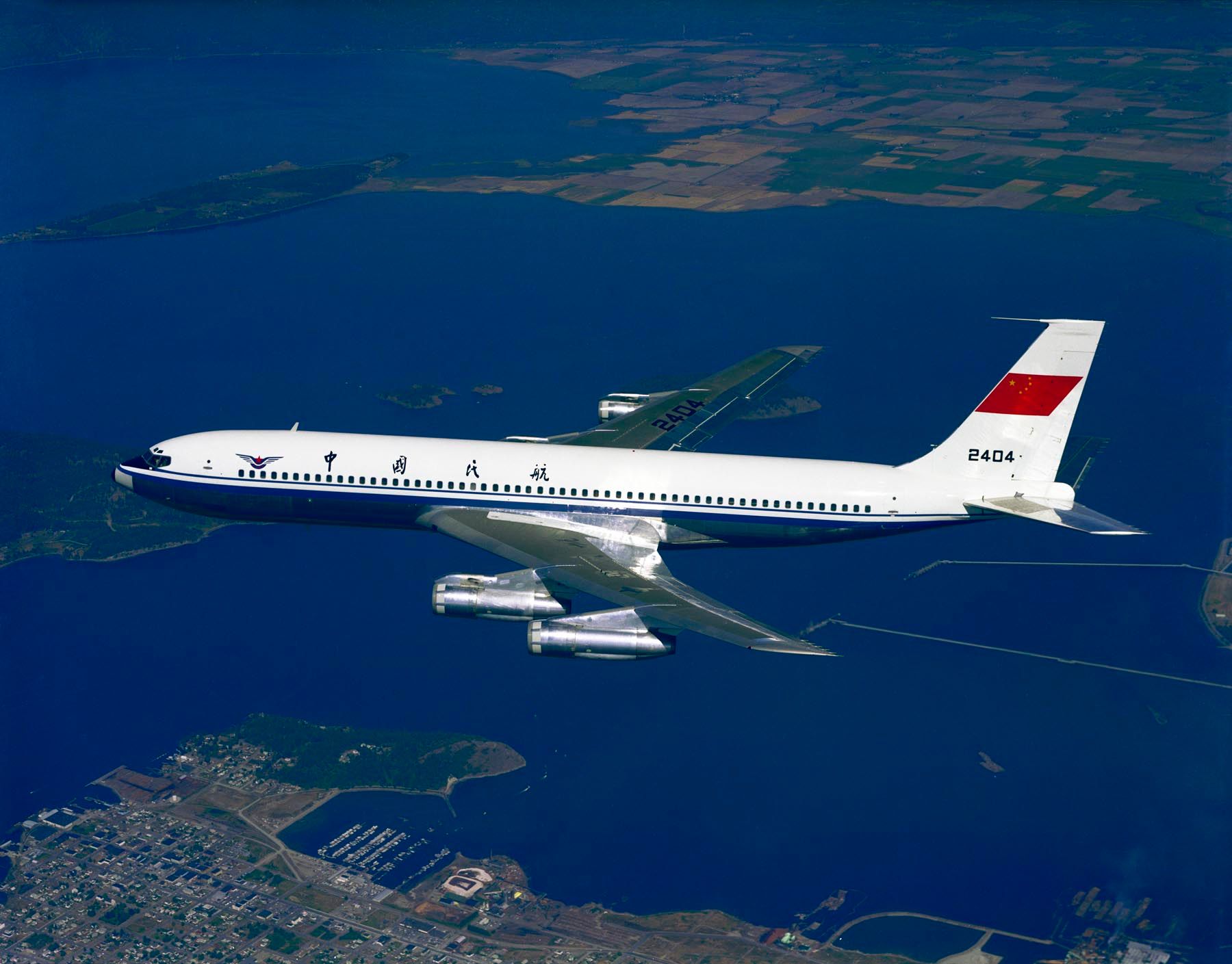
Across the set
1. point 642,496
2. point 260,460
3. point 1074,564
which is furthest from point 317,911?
point 1074,564

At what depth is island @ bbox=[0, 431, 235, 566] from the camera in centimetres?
14325

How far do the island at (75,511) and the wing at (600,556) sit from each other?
67.4 meters

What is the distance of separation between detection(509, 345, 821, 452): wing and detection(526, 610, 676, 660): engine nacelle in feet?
69.6

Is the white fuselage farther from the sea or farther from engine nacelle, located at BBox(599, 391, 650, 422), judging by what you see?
the sea

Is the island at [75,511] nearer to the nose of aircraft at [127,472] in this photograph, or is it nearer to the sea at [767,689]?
the sea at [767,689]

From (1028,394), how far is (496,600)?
126 ft

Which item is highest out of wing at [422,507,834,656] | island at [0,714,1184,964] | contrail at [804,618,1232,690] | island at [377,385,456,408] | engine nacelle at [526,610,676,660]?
wing at [422,507,834,656]

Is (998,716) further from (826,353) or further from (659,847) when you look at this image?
(826,353)

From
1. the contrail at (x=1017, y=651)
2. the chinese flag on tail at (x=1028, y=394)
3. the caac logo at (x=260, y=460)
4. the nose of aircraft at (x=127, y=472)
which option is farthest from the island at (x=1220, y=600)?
the nose of aircraft at (x=127, y=472)

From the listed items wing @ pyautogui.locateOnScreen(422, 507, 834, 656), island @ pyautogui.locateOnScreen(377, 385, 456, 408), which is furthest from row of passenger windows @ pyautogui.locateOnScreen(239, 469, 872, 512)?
island @ pyautogui.locateOnScreen(377, 385, 456, 408)

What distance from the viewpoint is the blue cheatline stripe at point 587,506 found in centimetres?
8894

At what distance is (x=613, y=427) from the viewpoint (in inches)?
4003

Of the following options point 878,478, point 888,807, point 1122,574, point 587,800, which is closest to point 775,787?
point 888,807

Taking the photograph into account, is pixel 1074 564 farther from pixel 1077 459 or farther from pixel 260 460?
pixel 260 460
